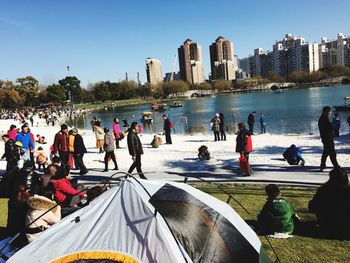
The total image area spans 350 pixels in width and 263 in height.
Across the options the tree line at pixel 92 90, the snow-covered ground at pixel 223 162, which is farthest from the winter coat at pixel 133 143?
the tree line at pixel 92 90

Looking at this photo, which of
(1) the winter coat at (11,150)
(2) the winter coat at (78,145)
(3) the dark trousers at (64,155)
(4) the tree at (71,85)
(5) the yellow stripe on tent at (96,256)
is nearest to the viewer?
(5) the yellow stripe on tent at (96,256)

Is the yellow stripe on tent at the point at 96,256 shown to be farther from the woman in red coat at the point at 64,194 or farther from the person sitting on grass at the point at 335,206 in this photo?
the person sitting on grass at the point at 335,206

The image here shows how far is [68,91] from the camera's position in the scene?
5084 inches

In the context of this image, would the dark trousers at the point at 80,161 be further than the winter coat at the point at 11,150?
Yes

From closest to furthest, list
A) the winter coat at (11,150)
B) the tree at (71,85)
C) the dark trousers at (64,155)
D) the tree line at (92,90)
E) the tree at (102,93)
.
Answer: the winter coat at (11,150) < the dark trousers at (64,155) < the tree line at (92,90) < the tree at (71,85) < the tree at (102,93)

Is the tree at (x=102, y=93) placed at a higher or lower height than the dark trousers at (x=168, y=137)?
higher

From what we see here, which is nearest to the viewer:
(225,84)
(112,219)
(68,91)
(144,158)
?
(112,219)

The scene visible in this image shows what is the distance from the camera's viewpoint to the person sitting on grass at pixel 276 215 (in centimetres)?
612

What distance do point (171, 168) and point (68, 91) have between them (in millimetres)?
122959

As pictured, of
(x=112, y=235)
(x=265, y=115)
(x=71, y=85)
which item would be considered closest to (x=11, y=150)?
(x=112, y=235)

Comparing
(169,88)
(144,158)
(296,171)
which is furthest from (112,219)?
(169,88)

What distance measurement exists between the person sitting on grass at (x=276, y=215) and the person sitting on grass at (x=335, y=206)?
57cm

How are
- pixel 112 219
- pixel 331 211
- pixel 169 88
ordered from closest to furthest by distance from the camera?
1. pixel 112 219
2. pixel 331 211
3. pixel 169 88

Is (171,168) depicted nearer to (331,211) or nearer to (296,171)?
(296,171)
